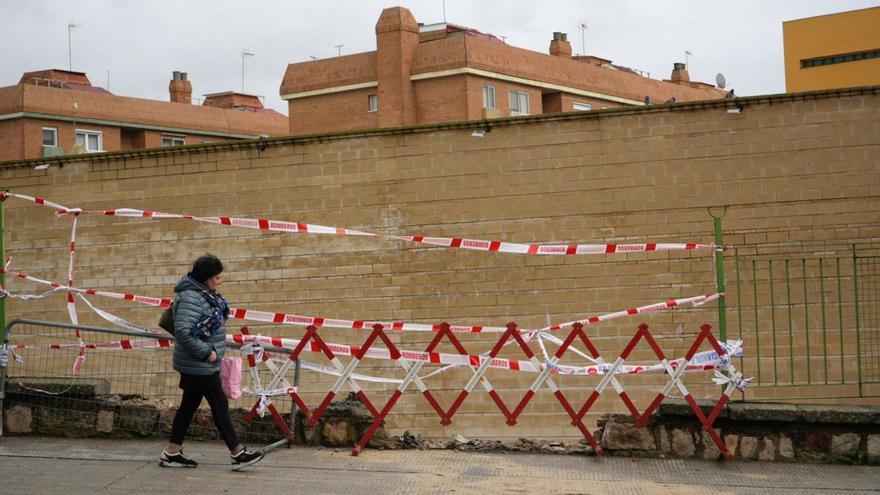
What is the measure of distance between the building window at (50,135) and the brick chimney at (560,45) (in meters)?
20.7

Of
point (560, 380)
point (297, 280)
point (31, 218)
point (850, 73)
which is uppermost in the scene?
point (850, 73)

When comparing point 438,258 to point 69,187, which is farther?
point 69,187

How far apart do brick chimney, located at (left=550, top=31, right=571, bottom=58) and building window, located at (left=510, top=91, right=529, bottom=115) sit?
6.25 meters

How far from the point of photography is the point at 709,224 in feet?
44.4

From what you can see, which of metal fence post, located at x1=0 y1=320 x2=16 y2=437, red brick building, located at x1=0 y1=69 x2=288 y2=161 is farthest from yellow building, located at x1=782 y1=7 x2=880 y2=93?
metal fence post, located at x1=0 y1=320 x2=16 y2=437

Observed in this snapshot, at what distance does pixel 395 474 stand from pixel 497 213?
6.06 metres

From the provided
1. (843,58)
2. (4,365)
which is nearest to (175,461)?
(4,365)

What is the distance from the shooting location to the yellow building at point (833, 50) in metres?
34.1

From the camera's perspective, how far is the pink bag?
8805mm

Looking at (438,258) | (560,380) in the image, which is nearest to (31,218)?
(438,258)

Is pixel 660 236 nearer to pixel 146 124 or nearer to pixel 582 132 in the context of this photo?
pixel 582 132

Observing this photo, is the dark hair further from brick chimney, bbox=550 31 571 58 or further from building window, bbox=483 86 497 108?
brick chimney, bbox=550 31 571 58

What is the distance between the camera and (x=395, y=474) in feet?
28.0

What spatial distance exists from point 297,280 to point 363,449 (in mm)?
5485
